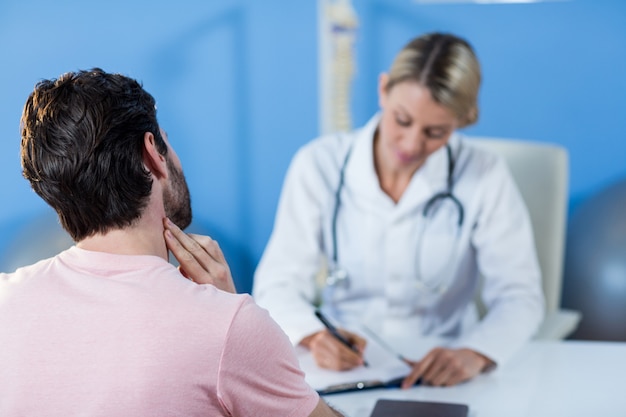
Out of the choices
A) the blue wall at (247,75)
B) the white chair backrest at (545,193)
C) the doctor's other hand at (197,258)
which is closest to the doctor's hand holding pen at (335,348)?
the doctor's other hand at (197,258)

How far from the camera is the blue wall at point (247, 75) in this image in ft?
9.45

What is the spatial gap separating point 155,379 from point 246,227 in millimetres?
2366

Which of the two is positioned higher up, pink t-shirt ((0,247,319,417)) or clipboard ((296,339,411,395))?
pink t-shirt ((0,247,319,417))

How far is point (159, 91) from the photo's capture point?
317 cm

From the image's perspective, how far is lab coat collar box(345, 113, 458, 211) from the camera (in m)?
1.97

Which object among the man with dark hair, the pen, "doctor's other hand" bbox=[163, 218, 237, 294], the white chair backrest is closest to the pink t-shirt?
the man with dark hair

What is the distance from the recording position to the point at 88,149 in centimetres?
98

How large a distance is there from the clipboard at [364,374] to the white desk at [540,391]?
14 millimetres

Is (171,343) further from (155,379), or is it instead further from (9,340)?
(9,340)

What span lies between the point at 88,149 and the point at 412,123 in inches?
39.4

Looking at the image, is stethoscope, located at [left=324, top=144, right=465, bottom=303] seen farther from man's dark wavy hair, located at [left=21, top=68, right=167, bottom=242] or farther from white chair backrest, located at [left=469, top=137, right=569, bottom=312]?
man's dark wavy hair, located at [left=21, top=68, right=167, bottom=242]

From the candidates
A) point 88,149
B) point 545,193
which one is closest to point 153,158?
point 88,149

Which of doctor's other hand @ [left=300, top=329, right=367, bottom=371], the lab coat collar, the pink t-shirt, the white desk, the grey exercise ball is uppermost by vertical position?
the pink t-shirt

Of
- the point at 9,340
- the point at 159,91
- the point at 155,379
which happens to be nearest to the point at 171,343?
the point at 155,379
